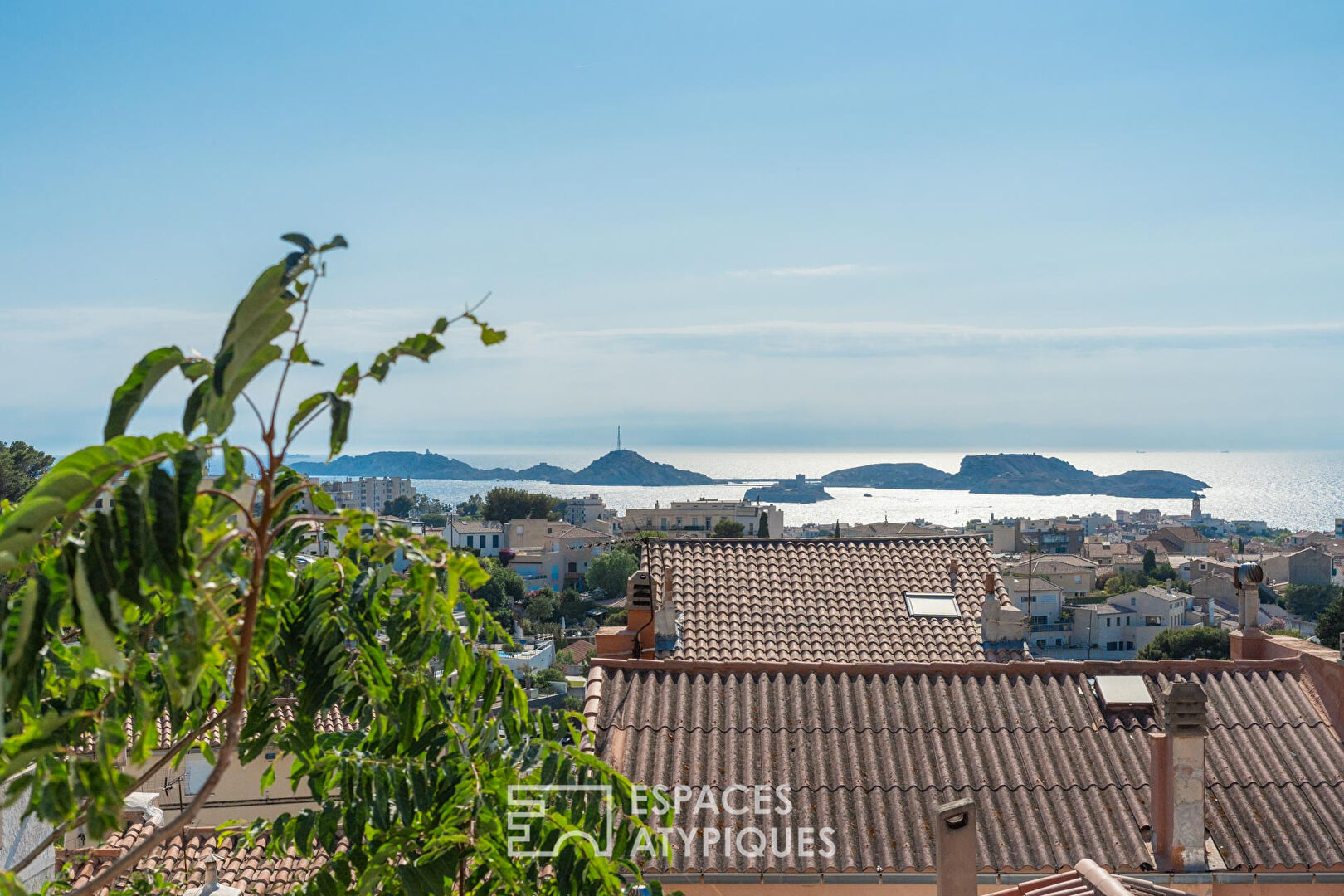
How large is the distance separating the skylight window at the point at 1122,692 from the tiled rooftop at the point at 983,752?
3.5 inches

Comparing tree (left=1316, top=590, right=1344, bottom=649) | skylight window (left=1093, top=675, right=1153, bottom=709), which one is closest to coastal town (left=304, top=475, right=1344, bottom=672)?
tree (left=1316, top=590, right=1344, bottom=649)

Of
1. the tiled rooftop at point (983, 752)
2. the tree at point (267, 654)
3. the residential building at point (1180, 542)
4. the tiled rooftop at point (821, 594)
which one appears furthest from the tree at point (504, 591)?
the residential building at point (1180, 542)

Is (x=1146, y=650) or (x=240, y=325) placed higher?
(x=240, y=325)

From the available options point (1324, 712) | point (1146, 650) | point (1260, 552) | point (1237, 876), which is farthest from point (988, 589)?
point (1260, 552)

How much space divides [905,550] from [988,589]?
1511 mm

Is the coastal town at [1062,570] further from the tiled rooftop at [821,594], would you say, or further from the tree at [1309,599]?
the tiled rooftop at [821,594]

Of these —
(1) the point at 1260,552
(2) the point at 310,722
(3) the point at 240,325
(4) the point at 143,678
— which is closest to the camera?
(3) the point at 240,325

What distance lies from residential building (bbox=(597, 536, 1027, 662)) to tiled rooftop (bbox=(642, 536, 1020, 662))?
0.06 feet

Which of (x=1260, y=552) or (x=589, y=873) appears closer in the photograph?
(x=589, y=873)

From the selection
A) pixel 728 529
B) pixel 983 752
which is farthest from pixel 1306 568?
pixel 983 752

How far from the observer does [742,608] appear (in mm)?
13391

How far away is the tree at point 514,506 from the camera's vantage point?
106812 mm

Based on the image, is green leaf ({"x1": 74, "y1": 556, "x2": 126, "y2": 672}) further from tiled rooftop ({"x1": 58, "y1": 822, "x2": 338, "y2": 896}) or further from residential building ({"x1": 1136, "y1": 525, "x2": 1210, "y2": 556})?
residential building ({"x1": 1136, "y1": 525, "x2": 1210, "y2": 556})

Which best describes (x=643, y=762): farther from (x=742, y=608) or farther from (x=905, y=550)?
(x=905, y=550)
